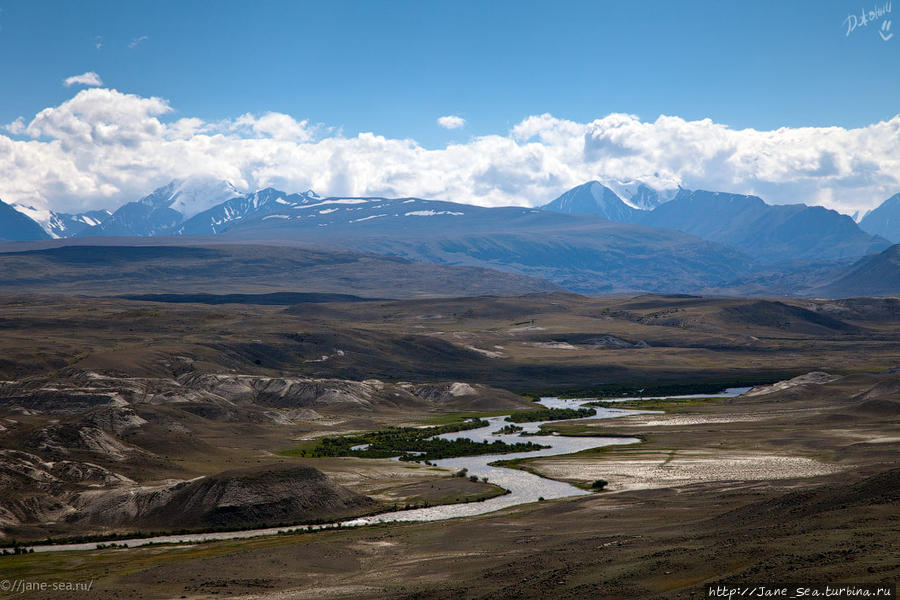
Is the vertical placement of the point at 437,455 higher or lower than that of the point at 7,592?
lower

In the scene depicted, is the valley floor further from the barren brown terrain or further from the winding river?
the winding river

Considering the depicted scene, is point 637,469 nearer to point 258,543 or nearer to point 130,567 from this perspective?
point 258,543

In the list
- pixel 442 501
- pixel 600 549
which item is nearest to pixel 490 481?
pixel 442 501

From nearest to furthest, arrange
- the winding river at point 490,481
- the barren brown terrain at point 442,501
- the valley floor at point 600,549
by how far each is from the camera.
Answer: the valley floor at point 600,549
the barren brown terrain at point 442,501
the winding river at point 490,481

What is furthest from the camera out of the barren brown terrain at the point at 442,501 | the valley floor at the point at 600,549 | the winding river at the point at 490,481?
the winding river at the point at 490,481

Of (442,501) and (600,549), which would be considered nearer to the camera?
(600,549)

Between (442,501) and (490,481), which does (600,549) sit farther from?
(490,481)

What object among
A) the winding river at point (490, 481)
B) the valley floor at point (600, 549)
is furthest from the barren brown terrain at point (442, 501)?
the winding river at point (490, 481)

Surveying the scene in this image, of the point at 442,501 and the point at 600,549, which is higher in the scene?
the point at 600,549

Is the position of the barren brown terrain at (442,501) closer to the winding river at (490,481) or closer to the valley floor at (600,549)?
the valley floor at (600,549)

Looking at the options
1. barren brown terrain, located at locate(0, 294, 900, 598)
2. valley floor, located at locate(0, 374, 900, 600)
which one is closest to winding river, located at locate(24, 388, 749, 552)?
barren brown terrain, located at locate(0, 294, 900, 598)

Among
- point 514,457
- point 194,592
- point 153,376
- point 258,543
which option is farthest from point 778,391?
point 194,592
